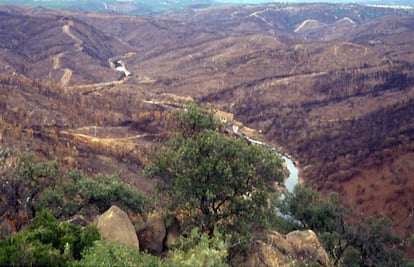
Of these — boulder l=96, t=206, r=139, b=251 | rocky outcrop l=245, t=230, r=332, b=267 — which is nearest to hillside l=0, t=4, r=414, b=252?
rocky outcrop l=245, t=230, r=332, b=267

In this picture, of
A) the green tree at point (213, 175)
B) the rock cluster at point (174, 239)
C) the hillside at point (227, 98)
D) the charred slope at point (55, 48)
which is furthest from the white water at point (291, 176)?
the charred slope at point (55, 48)

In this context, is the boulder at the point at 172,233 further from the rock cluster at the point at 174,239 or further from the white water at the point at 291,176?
the white water at the point at 291,176

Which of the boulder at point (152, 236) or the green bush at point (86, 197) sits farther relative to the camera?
the green bush at point (86, 197)

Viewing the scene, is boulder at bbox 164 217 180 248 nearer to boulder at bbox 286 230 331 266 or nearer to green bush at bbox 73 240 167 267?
boulder at bbox 286 230 331 266

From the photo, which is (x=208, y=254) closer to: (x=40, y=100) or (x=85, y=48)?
(x=40, y=100)

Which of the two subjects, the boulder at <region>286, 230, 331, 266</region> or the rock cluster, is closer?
the rock cluster

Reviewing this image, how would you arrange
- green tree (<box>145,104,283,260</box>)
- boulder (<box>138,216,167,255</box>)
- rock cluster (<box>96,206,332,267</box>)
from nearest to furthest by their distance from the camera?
rock cluster (<box>96,206,332,267</box>) < green tree (<box>145,104,283,260</box>) < boulder (<box>138,216,167,255</box>)
